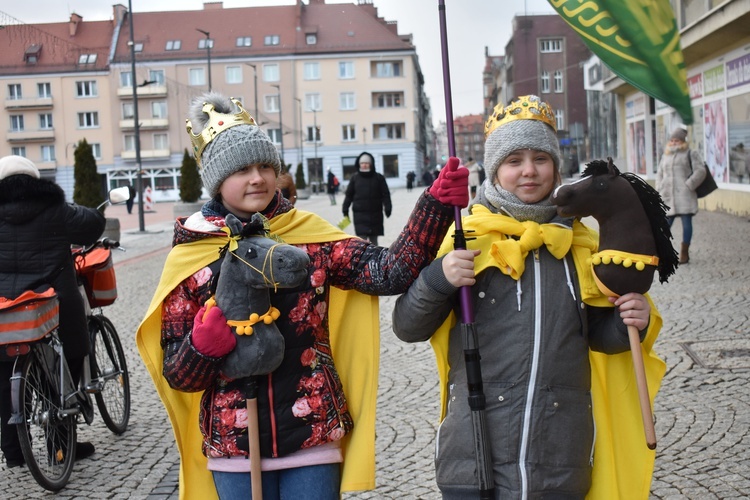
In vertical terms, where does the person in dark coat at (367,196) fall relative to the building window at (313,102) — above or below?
below

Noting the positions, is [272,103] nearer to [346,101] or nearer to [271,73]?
[271,73]

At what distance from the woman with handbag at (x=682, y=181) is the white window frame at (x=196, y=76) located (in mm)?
61746

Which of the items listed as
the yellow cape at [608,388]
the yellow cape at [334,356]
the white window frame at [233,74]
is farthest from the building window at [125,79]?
the yellow cape at [608,388]

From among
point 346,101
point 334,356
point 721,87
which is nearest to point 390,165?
point 346,101

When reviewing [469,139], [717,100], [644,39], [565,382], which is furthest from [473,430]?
[469,139]

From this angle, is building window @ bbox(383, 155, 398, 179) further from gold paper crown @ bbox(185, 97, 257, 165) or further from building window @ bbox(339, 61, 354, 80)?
gold paper crown @ bbox(185, 97, 257, 165)

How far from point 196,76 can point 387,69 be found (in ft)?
51.2

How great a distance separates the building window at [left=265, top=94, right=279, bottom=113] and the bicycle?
7046 centimetres

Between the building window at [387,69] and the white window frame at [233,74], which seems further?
the building window at [387,69]

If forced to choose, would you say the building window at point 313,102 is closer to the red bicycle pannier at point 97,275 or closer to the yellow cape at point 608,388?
the red bicycle pannier at point 97,275

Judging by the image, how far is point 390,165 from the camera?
78000 mm

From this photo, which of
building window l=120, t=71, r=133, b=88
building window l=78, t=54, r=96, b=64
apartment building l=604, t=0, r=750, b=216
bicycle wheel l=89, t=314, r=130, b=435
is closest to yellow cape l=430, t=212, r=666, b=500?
bicycle wheel l=89, t=314, r=130, b=435

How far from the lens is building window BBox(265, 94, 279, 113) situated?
247 ft

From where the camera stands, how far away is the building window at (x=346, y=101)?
247 ft
